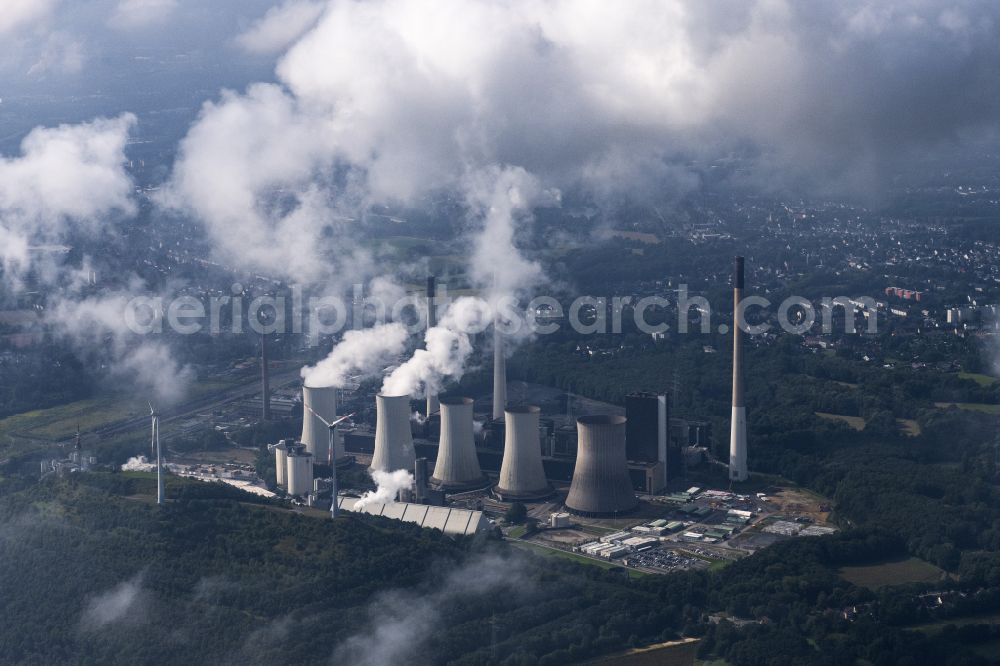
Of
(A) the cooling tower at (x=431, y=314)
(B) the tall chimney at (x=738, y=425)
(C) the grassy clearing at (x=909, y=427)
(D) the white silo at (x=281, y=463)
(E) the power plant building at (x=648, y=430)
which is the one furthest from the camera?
(A) the cooling tower at (x=431, y=314)

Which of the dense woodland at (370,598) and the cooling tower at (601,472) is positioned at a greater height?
the cooling tower at (601,472)

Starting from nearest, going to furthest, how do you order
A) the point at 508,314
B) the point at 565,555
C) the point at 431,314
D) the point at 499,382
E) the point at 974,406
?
1. the point at 565,555
2. the point at 499,382
3. the point at 431,314
4. the point at 974,406
5. the point at 508,314

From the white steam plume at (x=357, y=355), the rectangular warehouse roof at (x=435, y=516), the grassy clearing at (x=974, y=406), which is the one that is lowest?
the rectangular warehouse roof at (x=435, y=516)

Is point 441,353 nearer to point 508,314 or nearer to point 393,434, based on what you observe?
point 393,434

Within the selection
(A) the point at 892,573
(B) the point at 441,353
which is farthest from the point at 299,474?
(A) the point at 892,573

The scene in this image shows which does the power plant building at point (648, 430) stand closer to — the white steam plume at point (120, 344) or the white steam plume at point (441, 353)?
the white steam plume at point (441, 353)

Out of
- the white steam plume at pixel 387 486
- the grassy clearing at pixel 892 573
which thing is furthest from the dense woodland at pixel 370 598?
the white steam plume at pixel 387 486
